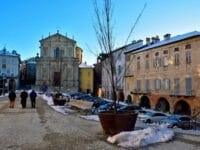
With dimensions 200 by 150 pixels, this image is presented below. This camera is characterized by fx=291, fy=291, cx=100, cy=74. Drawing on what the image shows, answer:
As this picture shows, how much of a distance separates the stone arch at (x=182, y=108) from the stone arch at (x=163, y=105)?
6.69 ft

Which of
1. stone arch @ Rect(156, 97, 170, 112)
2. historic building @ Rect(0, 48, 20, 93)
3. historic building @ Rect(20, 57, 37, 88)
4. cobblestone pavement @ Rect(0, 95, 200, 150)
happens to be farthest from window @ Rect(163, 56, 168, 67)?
historic building @ Rect(20, 57, 37, 88)

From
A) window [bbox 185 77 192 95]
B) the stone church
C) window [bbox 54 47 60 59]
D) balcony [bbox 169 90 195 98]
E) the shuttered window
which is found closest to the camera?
balcony [bbox 169 90 195 98]

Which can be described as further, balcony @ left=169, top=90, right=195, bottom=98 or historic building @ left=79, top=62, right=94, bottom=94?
historic building @ left=79, top=62, right=94, bottom=94

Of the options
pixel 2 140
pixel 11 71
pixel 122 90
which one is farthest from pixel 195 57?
pixel 11 71

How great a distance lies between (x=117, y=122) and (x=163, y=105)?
1362 inches

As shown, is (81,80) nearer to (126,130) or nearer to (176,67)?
(176,67)

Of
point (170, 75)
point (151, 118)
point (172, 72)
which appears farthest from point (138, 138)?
point (170, 75)

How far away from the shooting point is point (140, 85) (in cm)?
4784

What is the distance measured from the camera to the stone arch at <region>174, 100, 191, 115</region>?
38678 millimetres

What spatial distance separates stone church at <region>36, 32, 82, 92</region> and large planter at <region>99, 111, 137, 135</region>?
72.4m

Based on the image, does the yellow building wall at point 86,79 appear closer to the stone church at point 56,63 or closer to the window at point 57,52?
the stone church at point 56,63

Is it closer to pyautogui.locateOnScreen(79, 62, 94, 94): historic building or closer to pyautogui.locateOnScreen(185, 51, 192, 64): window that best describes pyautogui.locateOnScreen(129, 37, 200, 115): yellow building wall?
pyautogui.locateOnScreen(185, 51, 192, 64): window

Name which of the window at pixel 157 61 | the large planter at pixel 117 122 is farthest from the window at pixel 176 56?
the large planter at pixel 117 122

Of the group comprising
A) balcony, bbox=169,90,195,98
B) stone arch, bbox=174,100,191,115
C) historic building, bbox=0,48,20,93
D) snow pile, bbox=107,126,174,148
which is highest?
historic building, bbox=0,48,20,93
